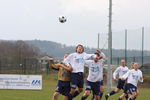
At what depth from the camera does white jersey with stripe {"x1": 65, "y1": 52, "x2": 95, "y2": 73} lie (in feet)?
55.6

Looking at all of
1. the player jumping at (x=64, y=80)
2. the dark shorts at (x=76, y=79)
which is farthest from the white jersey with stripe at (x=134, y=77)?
the player jumping at (x=64, y=80)

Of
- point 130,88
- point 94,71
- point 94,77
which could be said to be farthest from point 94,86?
point 130,88

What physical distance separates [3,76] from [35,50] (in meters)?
62.2

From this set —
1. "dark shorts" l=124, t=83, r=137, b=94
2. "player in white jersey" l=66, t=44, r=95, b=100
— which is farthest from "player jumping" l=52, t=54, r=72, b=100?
"dark shorts" l=124, t=83, r=137, b=94

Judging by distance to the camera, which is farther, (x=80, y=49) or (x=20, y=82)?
(x=20, y=82)

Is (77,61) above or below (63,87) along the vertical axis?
above

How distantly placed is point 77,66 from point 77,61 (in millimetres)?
191

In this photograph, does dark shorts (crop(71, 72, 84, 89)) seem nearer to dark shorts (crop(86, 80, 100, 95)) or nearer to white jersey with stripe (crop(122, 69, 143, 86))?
dark shorts (crop(86, 80, 100, 95))

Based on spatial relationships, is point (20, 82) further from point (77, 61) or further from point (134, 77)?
point (77, 61)

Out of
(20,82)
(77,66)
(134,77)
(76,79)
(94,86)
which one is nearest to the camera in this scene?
(76,79)

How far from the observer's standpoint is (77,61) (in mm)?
17016

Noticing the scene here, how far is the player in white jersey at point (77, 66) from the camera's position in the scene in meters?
16.8

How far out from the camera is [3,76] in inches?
1396

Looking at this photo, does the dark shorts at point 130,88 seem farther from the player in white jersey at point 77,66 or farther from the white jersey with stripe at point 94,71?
the player in white jersey at point 77,66
